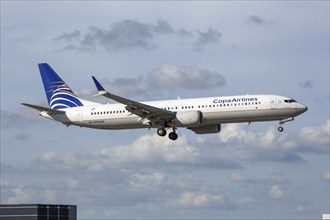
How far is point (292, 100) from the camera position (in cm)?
9581

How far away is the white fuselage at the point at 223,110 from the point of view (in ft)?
309

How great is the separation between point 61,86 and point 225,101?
89.3 feet

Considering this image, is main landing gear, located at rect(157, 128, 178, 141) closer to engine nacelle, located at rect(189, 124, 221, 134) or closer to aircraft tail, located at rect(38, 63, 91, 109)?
engine nacelle, located at rect(189, 124, 221, 134)

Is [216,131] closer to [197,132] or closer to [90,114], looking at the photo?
[197,132]

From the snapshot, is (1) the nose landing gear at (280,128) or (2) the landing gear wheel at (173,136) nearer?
(1) the nose landing gear at (280,128)

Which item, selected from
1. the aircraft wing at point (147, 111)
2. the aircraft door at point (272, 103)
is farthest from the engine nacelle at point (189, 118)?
the aircraft door at point (272, 103)

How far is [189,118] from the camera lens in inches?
3775

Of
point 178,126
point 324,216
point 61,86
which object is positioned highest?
point 61,86

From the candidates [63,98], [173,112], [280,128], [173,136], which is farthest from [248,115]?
[63,98]

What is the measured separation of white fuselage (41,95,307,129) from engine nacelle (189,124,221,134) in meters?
6.25

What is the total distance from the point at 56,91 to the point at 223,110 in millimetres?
27292

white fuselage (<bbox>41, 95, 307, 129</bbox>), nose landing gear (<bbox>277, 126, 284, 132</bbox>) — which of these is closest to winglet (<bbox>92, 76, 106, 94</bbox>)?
white fuselage (<bbox>41, 95, 307, 129</bbox>)

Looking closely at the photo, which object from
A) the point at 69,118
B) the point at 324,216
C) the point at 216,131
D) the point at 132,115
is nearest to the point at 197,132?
the point at 216,131

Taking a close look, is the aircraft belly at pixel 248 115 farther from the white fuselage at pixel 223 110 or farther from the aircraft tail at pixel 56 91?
the aircraft tail at pixel 56 91
